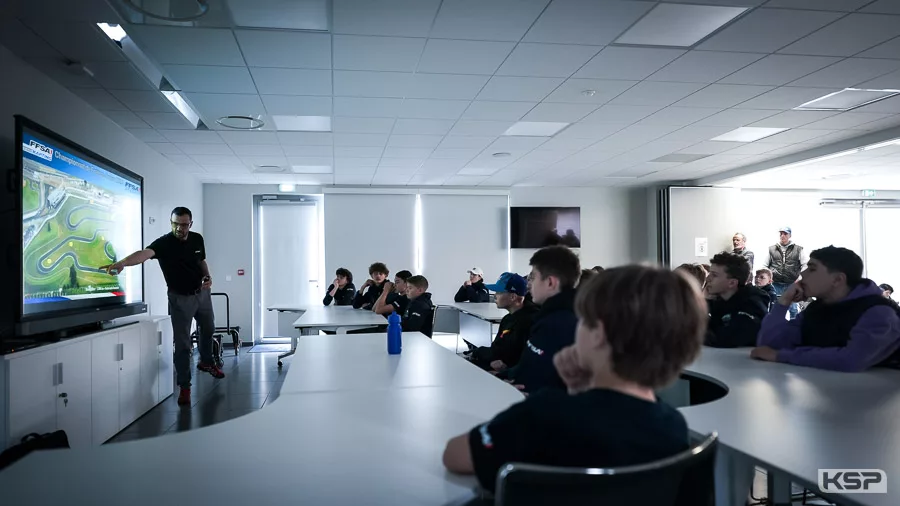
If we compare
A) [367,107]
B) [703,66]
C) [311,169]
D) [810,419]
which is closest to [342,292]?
[311,169]

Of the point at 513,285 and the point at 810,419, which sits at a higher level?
the point at 513,285

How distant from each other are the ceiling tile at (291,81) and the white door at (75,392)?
216 cm

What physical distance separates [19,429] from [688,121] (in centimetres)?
578

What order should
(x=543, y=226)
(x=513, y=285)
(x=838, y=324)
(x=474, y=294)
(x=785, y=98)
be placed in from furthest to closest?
(x=543, y=226) < (x=474, y=294) < (x=785, y=98) < (x=513, y=285) < (x=838, y=324)

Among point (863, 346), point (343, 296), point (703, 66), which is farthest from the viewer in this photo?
point (343, 296)

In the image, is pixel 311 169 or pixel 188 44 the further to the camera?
pixel 311 169

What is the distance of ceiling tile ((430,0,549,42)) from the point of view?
10.1 feet

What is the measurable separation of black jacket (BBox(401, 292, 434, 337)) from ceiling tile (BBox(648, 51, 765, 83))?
257cm

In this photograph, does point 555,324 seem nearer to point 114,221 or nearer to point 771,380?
point 771,380

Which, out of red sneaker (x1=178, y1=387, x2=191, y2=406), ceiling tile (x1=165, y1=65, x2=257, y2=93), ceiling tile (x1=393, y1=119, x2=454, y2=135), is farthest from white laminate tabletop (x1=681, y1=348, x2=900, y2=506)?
red sneaker (x1=178, y1=387, x2=191, y2=406)

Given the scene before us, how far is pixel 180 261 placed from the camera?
4.62 meters

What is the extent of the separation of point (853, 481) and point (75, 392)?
3.66m

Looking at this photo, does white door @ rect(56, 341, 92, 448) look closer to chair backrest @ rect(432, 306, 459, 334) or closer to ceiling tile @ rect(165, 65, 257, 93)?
ceiling tile @ rect(165, 65, 257, 93)

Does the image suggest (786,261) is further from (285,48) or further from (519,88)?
(285,48)
